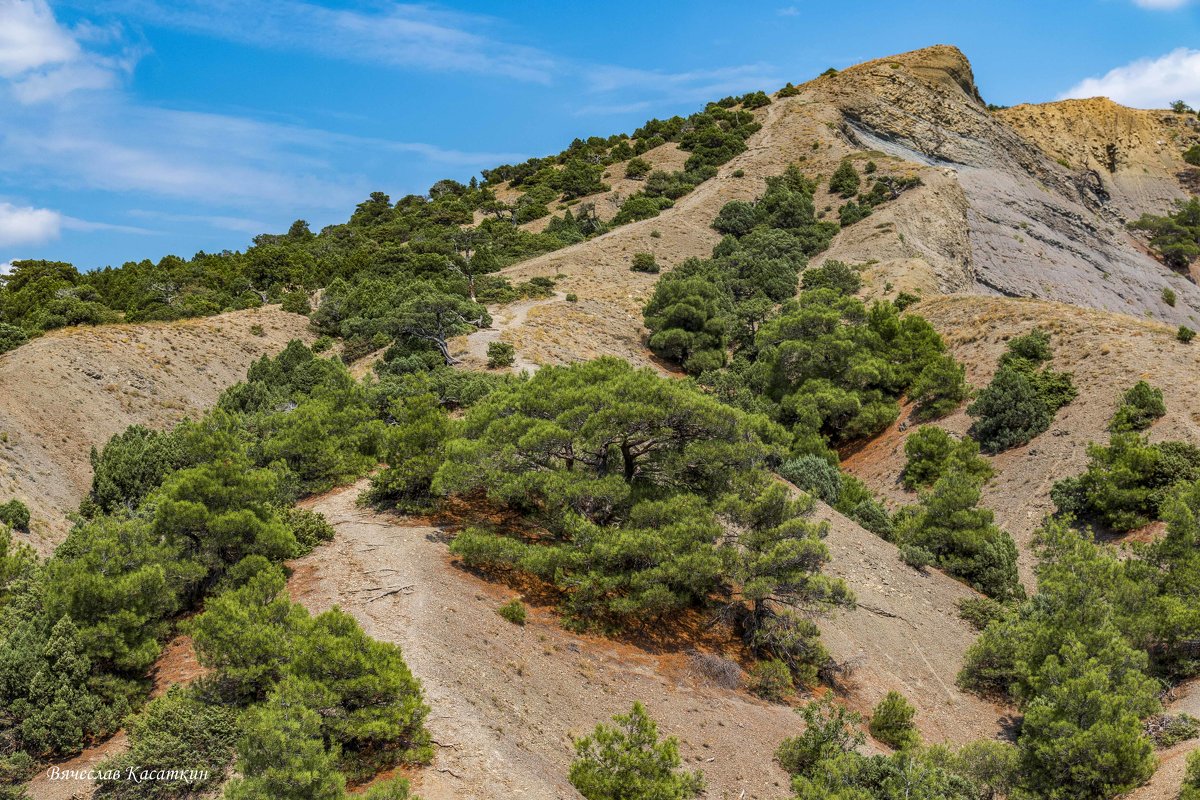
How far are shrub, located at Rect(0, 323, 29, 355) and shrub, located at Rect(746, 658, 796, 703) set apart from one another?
32.4 metres

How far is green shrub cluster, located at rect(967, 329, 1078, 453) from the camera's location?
32.0 metres

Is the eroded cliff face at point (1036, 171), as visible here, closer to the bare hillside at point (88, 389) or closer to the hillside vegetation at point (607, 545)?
the hillside vegetation at point (607, 545)

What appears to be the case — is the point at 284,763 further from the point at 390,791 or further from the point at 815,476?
the point at 815,476

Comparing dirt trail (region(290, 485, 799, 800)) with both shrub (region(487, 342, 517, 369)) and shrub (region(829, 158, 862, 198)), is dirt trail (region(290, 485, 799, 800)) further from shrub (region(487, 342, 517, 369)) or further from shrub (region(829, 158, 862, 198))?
shrub (region(829, 158, 862, 198))

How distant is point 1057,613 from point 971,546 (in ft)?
23.7

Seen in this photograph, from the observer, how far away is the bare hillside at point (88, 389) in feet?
82.1

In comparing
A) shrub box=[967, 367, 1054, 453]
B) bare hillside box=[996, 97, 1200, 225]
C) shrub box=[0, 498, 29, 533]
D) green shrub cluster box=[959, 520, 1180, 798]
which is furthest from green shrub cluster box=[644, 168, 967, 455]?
bare hillside box=[996, 97, 1200, 225]

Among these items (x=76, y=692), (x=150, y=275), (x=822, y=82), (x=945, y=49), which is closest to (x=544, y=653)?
(x=76, y=692)

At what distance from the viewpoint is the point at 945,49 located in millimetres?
90625

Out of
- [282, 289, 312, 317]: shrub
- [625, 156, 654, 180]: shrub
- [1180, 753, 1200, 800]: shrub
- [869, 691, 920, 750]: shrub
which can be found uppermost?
[625, 156, 654, 180]: shrub

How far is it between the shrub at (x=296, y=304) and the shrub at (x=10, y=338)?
1506 centimetres

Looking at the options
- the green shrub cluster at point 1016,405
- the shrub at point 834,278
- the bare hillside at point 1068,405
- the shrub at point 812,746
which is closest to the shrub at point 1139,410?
the bare hillside at point 1068,405

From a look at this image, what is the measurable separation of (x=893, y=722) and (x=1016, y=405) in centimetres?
2119

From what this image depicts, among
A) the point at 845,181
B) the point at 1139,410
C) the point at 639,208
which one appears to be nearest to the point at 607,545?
the point at 1139,410
